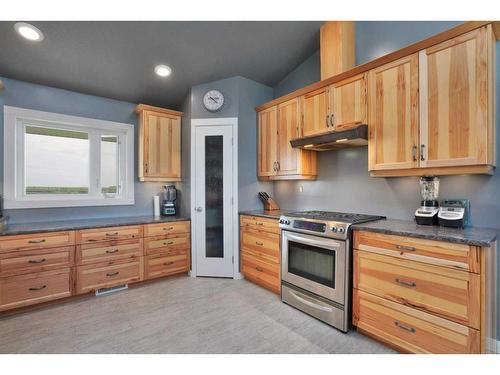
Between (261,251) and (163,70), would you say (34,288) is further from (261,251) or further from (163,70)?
(163,70)

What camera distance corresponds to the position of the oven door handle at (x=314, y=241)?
2164 millimetres

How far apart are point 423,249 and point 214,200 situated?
2.45m

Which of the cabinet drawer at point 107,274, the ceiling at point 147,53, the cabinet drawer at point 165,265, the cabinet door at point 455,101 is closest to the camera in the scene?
the cabinet door at point 455,101

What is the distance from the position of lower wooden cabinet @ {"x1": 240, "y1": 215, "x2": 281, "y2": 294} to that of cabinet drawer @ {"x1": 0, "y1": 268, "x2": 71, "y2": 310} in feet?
6.58

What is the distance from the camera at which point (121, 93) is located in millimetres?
3406

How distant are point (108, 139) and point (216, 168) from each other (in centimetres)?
162

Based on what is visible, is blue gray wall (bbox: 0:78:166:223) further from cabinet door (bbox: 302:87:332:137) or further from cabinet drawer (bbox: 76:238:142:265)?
cabinet door (bbox: 302:87:332:137)

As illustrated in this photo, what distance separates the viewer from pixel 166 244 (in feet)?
11.0

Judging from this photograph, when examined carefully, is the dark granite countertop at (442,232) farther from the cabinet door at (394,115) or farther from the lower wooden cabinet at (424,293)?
the cabinet door at (394,115)

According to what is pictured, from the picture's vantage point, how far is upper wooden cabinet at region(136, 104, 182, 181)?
3480 mm

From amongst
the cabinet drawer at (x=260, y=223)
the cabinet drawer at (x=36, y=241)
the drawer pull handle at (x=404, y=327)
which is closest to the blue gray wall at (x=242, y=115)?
the cabinet drawer at (x=260, y=223)

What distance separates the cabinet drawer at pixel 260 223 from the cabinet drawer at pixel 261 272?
1.28 feet

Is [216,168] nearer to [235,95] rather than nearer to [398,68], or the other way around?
[235,95]
